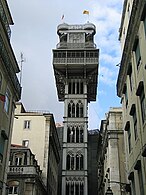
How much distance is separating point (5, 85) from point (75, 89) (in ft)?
165

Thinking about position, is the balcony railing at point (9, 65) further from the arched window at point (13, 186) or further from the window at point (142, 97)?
the arched window at point (13, 186)

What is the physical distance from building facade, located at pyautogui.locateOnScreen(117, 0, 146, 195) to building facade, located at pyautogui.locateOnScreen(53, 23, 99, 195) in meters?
40.1

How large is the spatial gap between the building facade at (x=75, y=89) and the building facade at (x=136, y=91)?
132 ft

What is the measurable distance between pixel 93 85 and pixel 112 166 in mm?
45452

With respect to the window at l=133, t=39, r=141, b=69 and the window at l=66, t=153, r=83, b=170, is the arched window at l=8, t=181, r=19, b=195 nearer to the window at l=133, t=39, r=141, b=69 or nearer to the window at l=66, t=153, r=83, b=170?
the window at l=133, t=39, r=141, b=69

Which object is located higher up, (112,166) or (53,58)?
(53,58)

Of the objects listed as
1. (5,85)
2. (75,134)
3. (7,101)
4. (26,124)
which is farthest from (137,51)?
(75,134)

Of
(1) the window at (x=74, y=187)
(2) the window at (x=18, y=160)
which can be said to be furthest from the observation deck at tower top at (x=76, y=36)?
(2) the window at (x=18, y=160)

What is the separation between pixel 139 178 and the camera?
20.5 m

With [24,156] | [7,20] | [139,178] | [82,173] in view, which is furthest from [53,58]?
[139,178]

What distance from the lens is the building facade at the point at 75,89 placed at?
6450 centimetres

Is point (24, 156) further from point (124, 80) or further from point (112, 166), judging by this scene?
point (124, 80)

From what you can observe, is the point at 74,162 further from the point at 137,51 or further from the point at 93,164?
the point at 137,51

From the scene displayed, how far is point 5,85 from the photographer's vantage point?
24641mm
